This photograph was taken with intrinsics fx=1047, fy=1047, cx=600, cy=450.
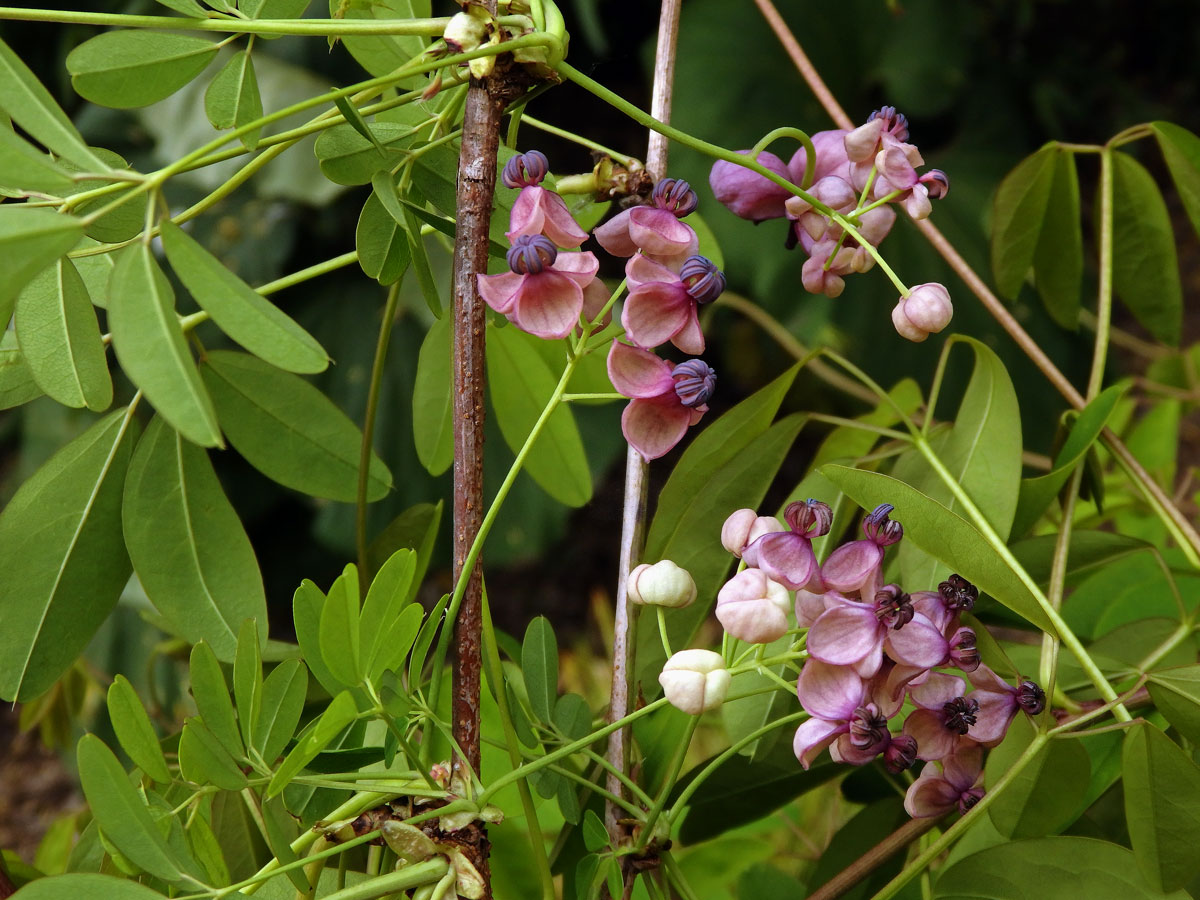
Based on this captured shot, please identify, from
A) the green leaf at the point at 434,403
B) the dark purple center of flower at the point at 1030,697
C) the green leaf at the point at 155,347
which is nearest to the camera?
the green leaf at the point at 155,347

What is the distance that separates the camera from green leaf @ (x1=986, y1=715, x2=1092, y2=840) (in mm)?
303

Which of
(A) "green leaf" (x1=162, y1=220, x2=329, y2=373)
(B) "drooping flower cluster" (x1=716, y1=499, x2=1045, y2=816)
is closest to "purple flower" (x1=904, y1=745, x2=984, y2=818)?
(B) "drooping flower cluster" (x1=716, y1=499, x2=1045, y2=816)

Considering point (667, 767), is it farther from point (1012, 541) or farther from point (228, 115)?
point (228, 115)

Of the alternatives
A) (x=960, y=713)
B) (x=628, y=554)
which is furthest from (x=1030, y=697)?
(x=628, y=554)

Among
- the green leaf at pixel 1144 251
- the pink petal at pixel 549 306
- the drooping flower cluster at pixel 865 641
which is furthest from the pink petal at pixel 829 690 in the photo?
the green leaf at pixel 1144 251

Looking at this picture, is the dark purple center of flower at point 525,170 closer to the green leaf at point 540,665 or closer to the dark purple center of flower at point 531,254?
the dark purple center of flower at point 531,254

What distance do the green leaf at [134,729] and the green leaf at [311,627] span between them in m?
0.05

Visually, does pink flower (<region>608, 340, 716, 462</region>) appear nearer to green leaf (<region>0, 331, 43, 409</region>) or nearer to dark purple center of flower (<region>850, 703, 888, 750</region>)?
dark purple center of flower (<region>850, 703, 888, 750</region>)

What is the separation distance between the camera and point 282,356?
221 mm

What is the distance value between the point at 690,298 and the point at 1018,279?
0.27 metres

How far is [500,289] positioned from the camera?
27 centimetres

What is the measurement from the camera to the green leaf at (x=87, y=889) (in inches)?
9.6

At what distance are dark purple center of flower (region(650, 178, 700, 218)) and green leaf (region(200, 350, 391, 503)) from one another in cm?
15

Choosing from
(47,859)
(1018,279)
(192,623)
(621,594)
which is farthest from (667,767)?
(47,859)
